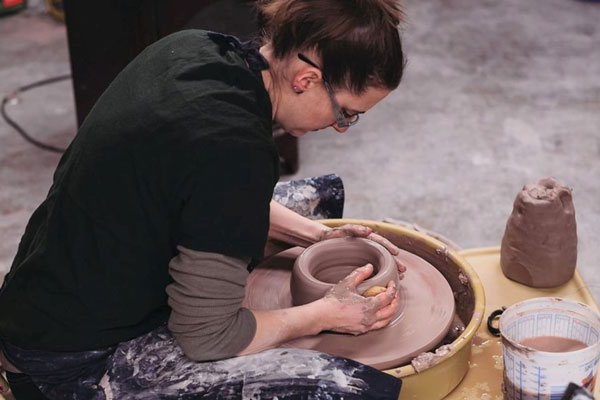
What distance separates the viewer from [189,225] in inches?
64.0

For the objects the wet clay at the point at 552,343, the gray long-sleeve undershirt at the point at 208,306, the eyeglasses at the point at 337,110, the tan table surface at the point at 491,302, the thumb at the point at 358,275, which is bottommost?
the tan table surface at the point at 491,302

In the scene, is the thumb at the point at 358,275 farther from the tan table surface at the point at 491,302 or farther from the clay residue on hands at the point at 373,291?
the tan table surface at the point at 491,302

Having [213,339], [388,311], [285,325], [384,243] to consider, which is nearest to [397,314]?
[388,311]

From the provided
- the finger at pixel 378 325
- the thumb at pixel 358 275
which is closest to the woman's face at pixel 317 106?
the thumb at pixel 358 275

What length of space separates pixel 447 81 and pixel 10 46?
2603mm

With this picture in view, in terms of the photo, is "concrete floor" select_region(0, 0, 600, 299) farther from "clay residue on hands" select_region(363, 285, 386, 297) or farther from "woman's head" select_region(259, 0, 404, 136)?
"woman's head" select_region(259, 0, 404, 136)

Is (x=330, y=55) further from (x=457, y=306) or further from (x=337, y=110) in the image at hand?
(x=457, y=306)

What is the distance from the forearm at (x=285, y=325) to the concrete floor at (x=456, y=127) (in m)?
1.43

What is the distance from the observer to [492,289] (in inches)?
95.4

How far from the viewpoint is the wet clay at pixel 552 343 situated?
6.40ft

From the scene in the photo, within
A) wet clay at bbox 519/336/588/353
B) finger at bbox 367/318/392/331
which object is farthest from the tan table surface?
finger at bbox 367/318/392/331

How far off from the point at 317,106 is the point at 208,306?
1.53 ft

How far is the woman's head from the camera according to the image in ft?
5.53

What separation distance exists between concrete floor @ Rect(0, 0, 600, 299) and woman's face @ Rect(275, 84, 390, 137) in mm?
1501
